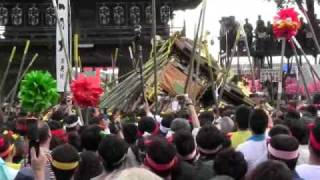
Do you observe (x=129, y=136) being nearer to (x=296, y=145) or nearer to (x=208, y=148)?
(x=208, y=148)

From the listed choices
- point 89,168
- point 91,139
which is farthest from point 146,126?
point 89,168

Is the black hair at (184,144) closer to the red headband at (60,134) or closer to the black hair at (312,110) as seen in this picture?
the red headband at (60,134)

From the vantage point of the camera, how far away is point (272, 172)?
145 inches

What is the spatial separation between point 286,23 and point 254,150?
5.56 meters

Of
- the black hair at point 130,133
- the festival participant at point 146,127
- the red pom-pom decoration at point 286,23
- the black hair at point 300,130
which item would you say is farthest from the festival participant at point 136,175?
the red pom-pom decoration at point 286,23

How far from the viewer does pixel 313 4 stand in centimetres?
2308

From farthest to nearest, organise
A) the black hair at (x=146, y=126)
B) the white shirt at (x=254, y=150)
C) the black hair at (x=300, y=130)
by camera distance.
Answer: the black hair at (x=146, y=126) < the black hair at (x=300, y=130) < the white shirt at (x=254, y=150)

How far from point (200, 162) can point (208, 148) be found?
0.24m

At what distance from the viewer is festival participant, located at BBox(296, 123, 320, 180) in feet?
15.8

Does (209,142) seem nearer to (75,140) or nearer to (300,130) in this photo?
(300,130)

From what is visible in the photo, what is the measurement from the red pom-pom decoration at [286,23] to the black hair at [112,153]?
6.71 metres

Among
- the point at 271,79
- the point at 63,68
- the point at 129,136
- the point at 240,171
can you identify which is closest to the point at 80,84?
the point at 129,136

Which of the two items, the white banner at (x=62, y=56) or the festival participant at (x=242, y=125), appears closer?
the festival participant at (x=242, y=125)

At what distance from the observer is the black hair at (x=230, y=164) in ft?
15.8
